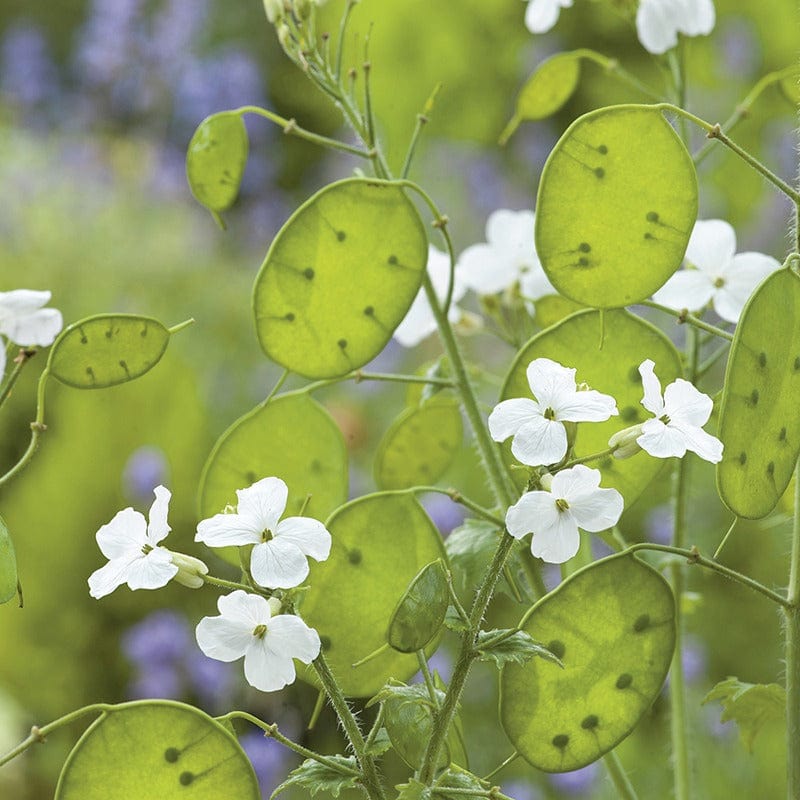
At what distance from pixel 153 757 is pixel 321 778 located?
32 mm

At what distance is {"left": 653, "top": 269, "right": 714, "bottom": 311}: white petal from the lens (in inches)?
11.4

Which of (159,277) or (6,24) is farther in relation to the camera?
(6,24)

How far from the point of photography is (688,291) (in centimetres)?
29

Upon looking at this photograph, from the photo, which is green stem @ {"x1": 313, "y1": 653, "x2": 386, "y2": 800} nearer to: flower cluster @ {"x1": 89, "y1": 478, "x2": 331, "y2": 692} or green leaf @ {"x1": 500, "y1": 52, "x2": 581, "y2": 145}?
flower cluster @ {"x1": 89, "y1": 478, "x2": 331, "y2": 692}

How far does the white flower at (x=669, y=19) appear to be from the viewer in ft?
1.09

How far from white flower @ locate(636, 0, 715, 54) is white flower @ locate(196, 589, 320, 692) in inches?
8.8

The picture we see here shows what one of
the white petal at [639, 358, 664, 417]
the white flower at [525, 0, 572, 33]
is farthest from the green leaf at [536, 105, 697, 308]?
the white flower at [525, 0, 572, 33]

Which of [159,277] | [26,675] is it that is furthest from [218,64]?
[26,675]

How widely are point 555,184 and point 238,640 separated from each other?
11 centimetres

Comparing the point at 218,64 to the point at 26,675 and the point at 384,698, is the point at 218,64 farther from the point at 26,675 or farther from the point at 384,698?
the point at 384,698

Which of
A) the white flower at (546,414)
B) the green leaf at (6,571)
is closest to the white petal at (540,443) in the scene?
the white flower at (546,414)

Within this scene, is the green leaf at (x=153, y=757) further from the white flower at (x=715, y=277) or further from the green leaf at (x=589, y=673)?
the white flower at (x=715, y=277)

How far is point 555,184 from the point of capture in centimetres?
22

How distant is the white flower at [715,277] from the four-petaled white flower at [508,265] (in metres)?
0.05
